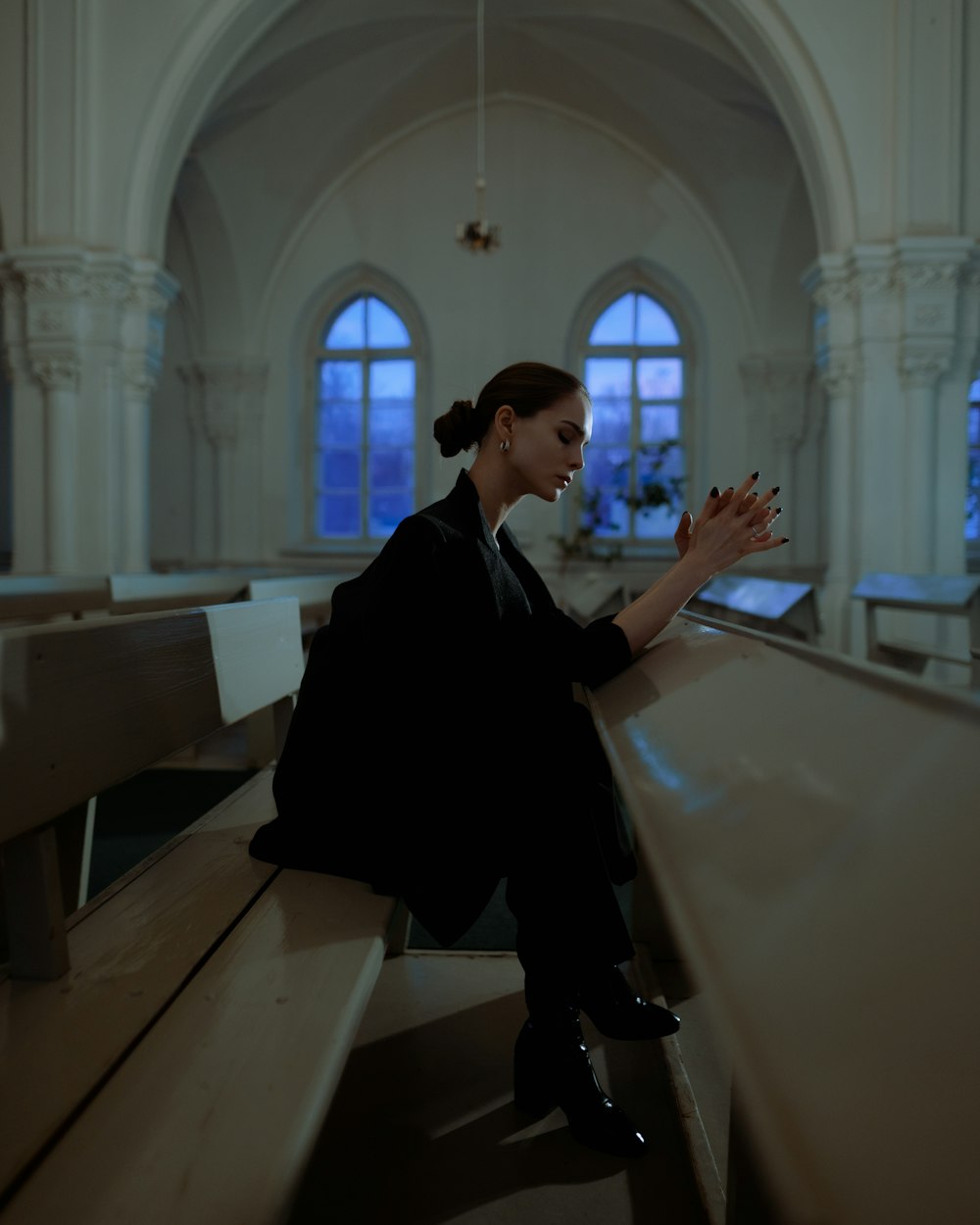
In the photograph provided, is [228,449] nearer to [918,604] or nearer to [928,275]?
[928,275]

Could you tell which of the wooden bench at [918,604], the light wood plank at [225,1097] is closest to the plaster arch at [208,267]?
the wooden bench at [918,604]

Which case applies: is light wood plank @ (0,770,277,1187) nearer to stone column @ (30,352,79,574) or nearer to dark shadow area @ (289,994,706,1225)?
dark shadow area @ (289,994,706,1225)

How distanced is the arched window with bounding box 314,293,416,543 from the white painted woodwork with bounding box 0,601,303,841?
975 centimetres

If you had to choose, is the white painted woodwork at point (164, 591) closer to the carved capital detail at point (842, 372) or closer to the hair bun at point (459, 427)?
the hair bun at point (459, 427)

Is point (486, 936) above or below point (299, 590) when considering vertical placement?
below

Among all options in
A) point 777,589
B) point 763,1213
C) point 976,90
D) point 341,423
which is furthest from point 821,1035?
point 341,423

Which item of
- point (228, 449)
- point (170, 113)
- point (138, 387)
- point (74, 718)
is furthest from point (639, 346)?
point (74, 718)

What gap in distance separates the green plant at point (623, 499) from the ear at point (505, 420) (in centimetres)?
860

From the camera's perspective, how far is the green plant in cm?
1081

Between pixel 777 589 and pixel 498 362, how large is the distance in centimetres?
599

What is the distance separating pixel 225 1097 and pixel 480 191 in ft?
27.8

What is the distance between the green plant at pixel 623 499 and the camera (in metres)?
10.8

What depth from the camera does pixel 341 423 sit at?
11883mm

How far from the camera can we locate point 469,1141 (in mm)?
1737
